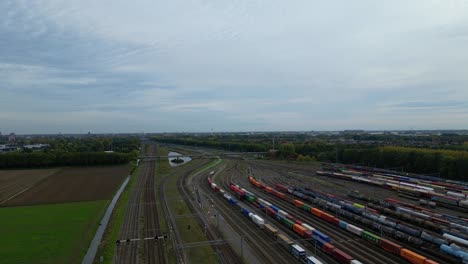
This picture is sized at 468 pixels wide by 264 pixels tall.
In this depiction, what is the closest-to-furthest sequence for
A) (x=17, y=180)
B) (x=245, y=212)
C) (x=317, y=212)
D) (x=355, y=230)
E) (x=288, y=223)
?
(x=355, y=230)
(x=288, y=223)
(x=317, y=212)
(x=245, y=212)
(x=17, y=180)

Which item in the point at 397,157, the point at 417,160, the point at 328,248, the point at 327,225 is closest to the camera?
the point at 328,248

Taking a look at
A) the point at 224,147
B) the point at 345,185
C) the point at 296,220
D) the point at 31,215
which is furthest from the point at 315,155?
the point at 31,215

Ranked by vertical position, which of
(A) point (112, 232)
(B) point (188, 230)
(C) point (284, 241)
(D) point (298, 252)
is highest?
(D) point (298, 252)

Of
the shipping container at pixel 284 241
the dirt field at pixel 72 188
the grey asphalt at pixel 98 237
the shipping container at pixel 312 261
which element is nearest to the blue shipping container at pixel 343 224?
the shipping container at pixel 284 241

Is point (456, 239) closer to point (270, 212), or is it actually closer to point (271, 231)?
point (271, 231)

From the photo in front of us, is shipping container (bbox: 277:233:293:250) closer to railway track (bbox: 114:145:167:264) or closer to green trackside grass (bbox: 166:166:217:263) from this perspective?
green trackside grass (bbox: 166:166:217:263)

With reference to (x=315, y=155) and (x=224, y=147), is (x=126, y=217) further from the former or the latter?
(x=224, y=147)

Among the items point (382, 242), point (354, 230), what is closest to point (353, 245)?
point (382, 242)

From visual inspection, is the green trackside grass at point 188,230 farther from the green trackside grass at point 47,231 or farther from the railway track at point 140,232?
the green trackside grass at point 47,231
